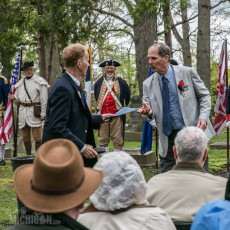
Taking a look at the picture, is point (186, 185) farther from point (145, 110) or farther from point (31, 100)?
point (31, 100)

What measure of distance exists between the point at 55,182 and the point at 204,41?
64.2 ft

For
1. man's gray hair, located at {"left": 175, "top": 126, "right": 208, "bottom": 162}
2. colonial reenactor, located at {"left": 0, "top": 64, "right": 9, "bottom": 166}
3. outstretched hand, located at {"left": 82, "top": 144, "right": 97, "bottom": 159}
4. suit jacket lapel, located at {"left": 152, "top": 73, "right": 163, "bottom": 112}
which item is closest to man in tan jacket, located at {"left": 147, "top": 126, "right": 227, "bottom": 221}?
man's gray hair, located at {"left": 175, "top": 126, "right": 208, "bottom": 162}

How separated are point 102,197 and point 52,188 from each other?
0.73 m

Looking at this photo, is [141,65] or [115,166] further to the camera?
[141,65]

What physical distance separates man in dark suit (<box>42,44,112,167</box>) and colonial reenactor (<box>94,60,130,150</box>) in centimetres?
659

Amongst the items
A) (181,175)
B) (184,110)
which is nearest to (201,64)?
(184,110)

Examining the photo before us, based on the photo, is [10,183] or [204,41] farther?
[204,41]

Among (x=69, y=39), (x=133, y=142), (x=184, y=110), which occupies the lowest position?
(x=133, y=142)

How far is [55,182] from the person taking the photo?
3143 millimetres

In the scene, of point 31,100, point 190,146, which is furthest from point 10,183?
point 190,146

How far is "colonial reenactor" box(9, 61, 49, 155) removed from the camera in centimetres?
1329

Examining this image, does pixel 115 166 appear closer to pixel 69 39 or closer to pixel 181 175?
pixel 181 175

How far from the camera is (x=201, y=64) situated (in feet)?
73.6

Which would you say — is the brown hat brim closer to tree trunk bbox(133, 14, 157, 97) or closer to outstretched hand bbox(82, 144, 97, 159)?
outstretched hand bbox(82, 144, 97, 159)
